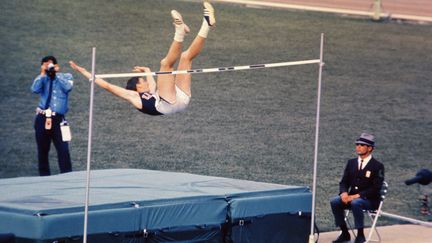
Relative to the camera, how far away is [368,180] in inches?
547

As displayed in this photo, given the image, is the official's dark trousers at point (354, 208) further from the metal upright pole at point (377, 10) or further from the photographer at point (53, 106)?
the metal upright pole at point (377, 10)

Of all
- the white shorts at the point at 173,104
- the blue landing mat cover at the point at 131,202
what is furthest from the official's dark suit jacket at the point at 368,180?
the white shorts at the point at 173,104

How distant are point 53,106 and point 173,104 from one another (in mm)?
3941

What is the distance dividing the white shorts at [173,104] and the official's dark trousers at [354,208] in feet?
7.89

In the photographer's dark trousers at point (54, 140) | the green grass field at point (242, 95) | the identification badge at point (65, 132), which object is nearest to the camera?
the identification badge at point (65, 132)

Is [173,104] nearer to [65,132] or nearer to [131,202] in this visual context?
[131,202]

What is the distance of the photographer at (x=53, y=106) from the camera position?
16062mm

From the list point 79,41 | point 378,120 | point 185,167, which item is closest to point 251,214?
point 185,167

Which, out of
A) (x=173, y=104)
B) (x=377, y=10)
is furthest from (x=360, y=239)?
(x=377, y=10)

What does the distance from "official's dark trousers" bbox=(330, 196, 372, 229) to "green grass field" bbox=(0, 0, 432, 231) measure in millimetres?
1134

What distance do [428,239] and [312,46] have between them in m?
13.1

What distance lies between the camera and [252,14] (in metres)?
29.8

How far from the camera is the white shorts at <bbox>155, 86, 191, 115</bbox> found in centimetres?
1264

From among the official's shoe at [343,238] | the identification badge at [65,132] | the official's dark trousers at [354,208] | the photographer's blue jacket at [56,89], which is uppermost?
the photographer's blue jacket at [56,89]
